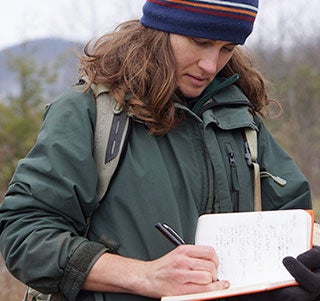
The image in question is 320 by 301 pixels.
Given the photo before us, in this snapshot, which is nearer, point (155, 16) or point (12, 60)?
point (155, 16)

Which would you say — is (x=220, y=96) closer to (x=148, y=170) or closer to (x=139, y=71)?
(x=139, y=71)

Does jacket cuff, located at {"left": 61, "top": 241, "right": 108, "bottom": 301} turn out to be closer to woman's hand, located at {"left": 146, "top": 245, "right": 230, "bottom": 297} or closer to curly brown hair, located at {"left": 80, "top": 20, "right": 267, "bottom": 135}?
woman's hand, located at {"left": 146, "top": 245, "right": 230, "bottom": 297}

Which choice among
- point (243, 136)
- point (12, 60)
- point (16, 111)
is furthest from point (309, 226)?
point (12, 60)

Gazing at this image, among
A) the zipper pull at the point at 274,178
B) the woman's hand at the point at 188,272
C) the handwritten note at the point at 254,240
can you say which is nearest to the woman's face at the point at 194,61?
the zipper pull at the point at 274,178

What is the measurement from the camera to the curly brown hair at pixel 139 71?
2.39 m

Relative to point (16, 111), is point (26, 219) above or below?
above

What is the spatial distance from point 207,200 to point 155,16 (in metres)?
0.64

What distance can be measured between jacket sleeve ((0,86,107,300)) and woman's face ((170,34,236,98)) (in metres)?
0.39

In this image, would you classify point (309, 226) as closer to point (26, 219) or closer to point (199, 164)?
point (199, 164)

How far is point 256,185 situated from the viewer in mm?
2514

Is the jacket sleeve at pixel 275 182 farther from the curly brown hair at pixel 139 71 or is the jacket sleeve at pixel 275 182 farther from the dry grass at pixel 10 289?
the dry grass at pixel 10 289

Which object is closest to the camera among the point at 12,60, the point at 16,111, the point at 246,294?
the point at 246,294

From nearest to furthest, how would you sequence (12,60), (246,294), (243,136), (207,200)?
(246,294)
(207,200)
(243,136)
(12,60)

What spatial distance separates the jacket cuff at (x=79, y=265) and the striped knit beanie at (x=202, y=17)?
2.53 feet
